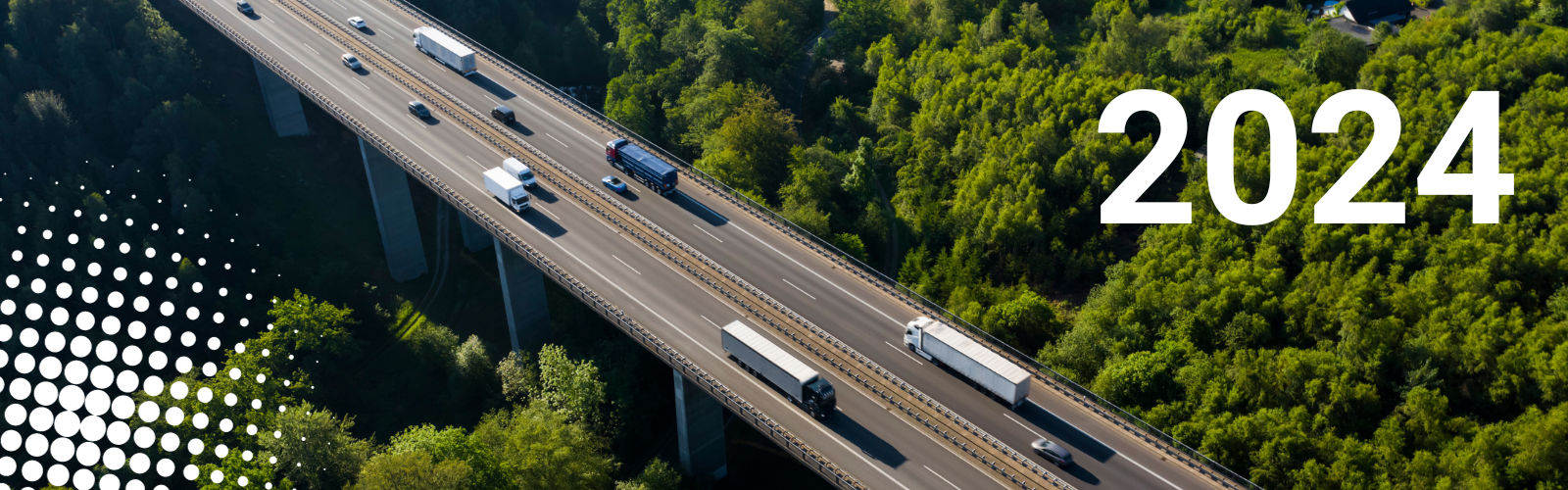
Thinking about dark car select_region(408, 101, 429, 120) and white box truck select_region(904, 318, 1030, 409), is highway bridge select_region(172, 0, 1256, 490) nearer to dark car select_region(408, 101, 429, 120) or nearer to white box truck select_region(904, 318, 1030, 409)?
dark car select_region(408, 101, 429, 120)

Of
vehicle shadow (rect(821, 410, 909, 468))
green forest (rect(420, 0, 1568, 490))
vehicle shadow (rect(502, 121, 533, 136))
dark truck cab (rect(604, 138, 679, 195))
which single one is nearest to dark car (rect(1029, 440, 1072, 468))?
vehicle shadow (rect(821, 410, 909, 468))

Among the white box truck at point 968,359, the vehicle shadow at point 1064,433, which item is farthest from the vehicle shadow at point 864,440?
the vehicle shadow at point 1064,433

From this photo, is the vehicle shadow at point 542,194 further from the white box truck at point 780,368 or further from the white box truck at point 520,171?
the white box truck at point 780,368

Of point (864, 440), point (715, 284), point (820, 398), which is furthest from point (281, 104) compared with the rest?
point (864, 440)

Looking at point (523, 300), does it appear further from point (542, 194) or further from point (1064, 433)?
point (1064, 433)

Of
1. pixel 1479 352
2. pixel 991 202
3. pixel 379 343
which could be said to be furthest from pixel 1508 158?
pixel 379 343

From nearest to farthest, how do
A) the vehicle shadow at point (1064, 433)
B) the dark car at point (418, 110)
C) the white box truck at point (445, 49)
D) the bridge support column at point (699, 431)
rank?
the vehicle shadow at point (1064, 433), the bridge support column at point (699, 431), the dark car at point (418, 110), the white box truck at point (445, 49)
